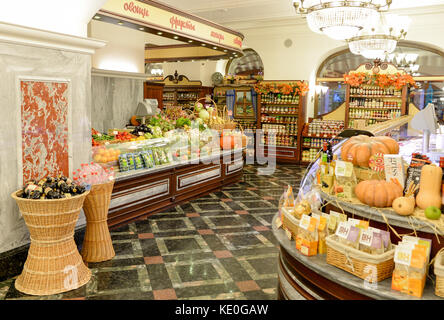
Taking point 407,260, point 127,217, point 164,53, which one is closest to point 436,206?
point 407,260

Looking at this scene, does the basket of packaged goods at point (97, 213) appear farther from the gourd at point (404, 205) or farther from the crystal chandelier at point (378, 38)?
the crystal chandelier at point (378, 38)

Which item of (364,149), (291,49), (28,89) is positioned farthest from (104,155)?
(291,49)

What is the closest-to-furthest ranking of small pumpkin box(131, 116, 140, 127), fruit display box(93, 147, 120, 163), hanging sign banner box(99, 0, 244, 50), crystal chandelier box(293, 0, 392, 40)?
1. crystal chandelier box(293, 0, 392, 40)
2. fruit display box(93, 147, 120, 163)
3. hanging sign banner box(99, 0, 244, 50)
4. small pumpkin box(131, 116, 140, 127)

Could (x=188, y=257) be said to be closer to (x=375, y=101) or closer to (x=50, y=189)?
(x=50, y=189)

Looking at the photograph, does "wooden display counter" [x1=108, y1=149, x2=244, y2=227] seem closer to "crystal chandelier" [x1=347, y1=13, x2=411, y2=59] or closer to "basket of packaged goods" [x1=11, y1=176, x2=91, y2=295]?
"basket of packaged goods" [x1=11, y1=176, x2=91, y2=295]

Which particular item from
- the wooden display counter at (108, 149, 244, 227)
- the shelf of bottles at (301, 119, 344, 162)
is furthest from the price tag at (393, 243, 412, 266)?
the shelf of bottles at (301, 119, 344, 162)

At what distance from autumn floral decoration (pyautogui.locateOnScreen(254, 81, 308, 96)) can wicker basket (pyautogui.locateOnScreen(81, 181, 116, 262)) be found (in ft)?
24.6

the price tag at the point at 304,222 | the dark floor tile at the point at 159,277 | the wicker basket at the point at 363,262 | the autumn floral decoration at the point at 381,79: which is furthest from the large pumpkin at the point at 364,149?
the autumn floral decoration at the point at 381,79

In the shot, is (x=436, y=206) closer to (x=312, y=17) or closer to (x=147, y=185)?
(x=312, y=17)

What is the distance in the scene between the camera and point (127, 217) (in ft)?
16.9

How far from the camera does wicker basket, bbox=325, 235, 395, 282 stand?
2029mm

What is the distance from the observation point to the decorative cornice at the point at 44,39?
3154 millimetres

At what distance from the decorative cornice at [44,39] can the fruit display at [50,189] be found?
1.19 metres
